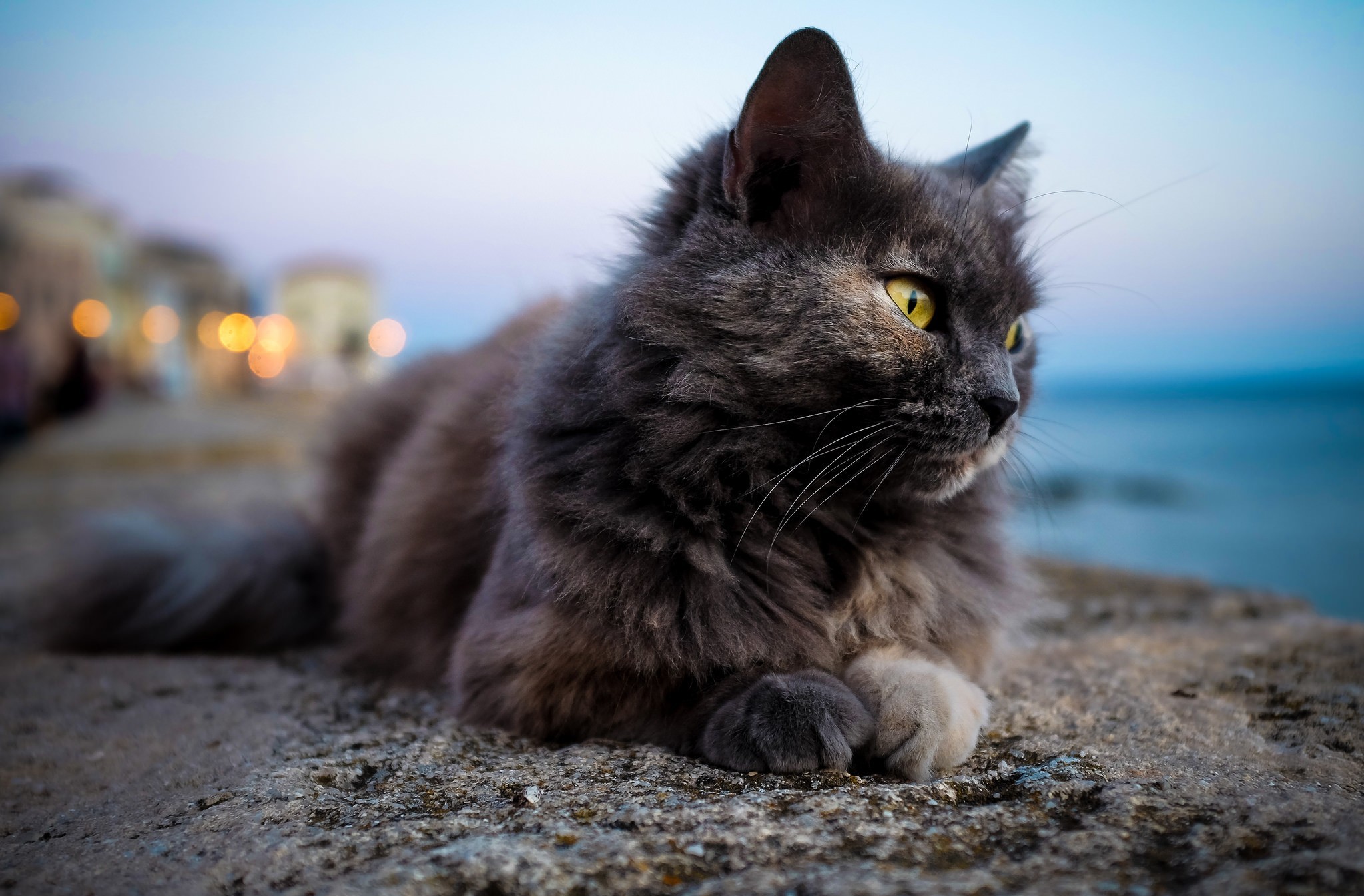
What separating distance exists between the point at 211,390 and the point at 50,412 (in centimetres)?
2187

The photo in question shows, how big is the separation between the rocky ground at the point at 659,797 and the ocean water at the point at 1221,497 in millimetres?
646

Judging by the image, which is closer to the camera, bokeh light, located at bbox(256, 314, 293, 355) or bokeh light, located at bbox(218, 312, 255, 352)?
bokeh light, located at bbox(218, 312, 255, 352)

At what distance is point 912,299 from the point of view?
1.67 metres

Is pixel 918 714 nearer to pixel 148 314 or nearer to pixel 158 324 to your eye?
pixel 158 324

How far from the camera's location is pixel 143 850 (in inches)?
49.9

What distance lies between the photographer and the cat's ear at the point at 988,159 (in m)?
2.08

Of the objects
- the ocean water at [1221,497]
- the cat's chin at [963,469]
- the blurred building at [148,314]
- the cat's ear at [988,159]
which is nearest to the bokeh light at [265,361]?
the blurred building at [148,314]

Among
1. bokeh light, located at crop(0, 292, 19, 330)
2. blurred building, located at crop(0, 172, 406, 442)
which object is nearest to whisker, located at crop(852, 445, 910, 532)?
blurred building, located at crop(0, 172, 406, 442)

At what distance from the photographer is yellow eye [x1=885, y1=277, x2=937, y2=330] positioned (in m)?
1.66

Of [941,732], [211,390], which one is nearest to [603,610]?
[941,732]

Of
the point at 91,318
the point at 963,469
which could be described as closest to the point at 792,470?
the point at 963,469

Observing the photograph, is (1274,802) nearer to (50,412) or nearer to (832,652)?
(832,652)

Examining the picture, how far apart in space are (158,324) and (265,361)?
23.1 ft

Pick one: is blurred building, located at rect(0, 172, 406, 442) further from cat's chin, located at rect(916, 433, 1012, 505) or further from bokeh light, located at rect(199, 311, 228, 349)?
cat's chin, located at rect(916, 433, 1012, 505)
